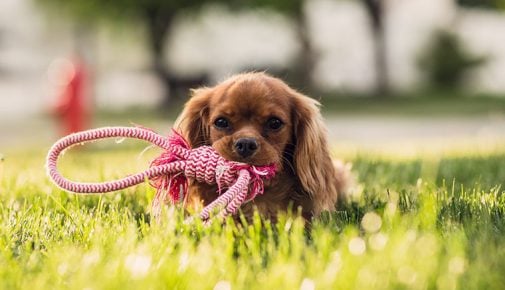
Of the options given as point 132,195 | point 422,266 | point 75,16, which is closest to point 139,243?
point 422,266

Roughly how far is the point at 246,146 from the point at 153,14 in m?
23.9

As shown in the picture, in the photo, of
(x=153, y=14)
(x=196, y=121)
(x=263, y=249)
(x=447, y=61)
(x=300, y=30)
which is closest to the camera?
(x=263, y=249)

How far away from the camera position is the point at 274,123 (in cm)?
395

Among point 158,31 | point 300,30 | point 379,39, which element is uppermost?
point 158,31

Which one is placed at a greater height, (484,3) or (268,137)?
(268,137)

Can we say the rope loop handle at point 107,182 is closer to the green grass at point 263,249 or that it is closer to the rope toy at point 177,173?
the rope toy at point 177,173

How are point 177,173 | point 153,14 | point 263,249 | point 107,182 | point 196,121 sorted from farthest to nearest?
point 153,14
point 196,121
point 177,173
point 107,182
point 263,249

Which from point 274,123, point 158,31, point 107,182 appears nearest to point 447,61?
point 158,31

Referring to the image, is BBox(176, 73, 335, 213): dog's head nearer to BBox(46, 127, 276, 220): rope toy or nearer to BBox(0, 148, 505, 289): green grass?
BBox(46, 127, 276, 220): rope toy

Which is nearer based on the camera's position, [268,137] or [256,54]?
Result: [268,137]

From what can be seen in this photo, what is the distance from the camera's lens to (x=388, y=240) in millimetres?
2832

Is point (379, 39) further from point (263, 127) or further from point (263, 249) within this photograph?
point (263, 249)

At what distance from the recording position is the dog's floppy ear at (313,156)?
3.97 m

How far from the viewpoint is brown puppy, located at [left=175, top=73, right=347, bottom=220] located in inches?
149
